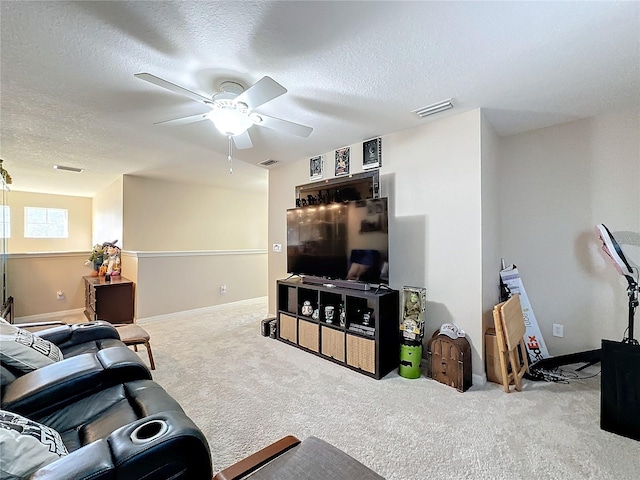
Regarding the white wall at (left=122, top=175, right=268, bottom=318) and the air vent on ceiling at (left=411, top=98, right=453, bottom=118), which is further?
the white wall at (left=122, top=175, right=268, bottom=318)

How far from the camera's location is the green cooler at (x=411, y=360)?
273cm

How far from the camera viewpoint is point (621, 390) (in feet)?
6.33

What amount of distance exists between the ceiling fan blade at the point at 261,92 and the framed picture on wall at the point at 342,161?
5.71 ft

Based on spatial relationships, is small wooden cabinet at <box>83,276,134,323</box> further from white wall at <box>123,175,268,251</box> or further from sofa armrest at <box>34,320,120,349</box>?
sofa armrest at <box>34,320,120,349</box>

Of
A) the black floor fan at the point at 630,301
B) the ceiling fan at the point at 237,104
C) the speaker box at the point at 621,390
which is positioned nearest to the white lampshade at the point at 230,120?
the ceiling fan at the point at 237,104

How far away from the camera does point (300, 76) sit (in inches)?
82.6

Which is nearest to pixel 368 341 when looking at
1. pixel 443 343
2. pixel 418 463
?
pixel 443 343

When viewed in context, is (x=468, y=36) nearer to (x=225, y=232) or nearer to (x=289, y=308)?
(x=289, y=308)

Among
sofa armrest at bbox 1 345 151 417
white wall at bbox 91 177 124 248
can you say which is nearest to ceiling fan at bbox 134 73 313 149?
sofa armrest at bbox 1 345 151 417

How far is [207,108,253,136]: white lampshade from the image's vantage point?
212 cm

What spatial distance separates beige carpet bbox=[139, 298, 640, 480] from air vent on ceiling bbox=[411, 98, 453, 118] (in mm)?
2377

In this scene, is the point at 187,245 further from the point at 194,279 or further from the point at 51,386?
the point at 51,386

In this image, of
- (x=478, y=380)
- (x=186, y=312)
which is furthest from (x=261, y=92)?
(x=186, y=312)

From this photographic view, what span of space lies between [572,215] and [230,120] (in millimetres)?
3292
